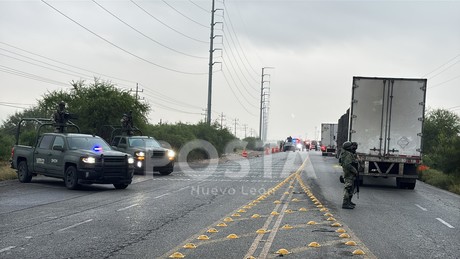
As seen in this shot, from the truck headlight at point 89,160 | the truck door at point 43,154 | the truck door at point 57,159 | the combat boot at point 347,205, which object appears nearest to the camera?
the combat boot at point 347,205

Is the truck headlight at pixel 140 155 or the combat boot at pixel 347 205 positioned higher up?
the truck headlight at pixel 140 155

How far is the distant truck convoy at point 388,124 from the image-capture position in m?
20.8

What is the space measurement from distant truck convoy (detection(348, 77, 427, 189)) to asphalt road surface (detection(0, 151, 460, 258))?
290cm

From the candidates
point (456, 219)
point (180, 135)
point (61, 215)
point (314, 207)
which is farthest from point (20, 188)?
point (180, 135)

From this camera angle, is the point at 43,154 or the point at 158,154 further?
the point at 158,154

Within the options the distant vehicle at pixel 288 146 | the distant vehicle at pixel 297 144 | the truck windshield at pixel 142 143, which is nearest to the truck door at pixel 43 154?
the truck windshield at pixel 142 143

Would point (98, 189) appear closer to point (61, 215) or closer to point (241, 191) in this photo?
point (241, 191)

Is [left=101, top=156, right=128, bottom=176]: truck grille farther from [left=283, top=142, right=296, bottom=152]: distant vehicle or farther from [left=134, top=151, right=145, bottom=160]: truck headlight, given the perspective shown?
[left=283, top=142, right=296, bottom=152]: distant vehicle

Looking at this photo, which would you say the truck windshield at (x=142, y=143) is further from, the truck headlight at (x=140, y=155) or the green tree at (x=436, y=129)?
the green tree at (x=436, y=129)

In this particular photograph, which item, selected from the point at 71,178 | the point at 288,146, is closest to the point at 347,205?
the point at 71,178

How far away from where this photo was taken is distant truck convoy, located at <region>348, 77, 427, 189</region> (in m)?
20.8

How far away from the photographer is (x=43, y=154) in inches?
723

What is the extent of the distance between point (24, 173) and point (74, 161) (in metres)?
3.06

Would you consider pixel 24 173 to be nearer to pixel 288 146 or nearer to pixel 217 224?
pixel 217 224
